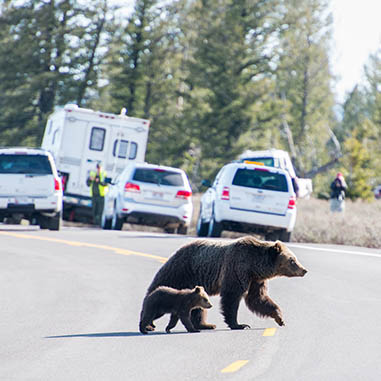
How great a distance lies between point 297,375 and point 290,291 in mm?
6344

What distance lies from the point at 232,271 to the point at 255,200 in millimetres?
13058

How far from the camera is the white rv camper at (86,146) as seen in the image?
3047 centimetres

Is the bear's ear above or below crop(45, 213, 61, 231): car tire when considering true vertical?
above

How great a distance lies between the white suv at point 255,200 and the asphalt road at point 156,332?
171 inches

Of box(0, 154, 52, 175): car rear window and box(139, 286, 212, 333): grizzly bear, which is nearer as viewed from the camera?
box(139, 286, 212, 333): grizzly bear

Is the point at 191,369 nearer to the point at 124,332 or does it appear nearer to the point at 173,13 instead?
the point at 124,332

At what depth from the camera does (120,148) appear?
31141 mm

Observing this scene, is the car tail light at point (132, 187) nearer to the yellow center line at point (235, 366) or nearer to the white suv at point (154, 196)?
the white suv at point (154, 196)

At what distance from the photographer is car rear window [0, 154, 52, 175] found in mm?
23875

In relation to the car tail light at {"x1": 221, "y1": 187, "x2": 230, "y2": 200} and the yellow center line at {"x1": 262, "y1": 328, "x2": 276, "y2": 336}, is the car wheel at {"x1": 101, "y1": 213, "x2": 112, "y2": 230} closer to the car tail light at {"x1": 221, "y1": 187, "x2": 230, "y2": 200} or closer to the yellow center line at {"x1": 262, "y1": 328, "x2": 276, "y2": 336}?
the car tail light at {"x1": 221, "y1": 187, "x2": 230, "y2": 200}

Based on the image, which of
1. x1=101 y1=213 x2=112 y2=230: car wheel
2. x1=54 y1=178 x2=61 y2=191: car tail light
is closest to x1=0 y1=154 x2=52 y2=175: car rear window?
x1=54 y1=178 x2=61 y2=191: car tail light

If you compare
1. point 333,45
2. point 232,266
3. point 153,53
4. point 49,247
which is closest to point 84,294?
point 232,266

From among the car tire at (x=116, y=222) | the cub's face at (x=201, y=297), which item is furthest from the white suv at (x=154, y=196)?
the cub's face at (x=201, y=297)

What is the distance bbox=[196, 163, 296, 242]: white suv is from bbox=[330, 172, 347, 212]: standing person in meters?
9.65
